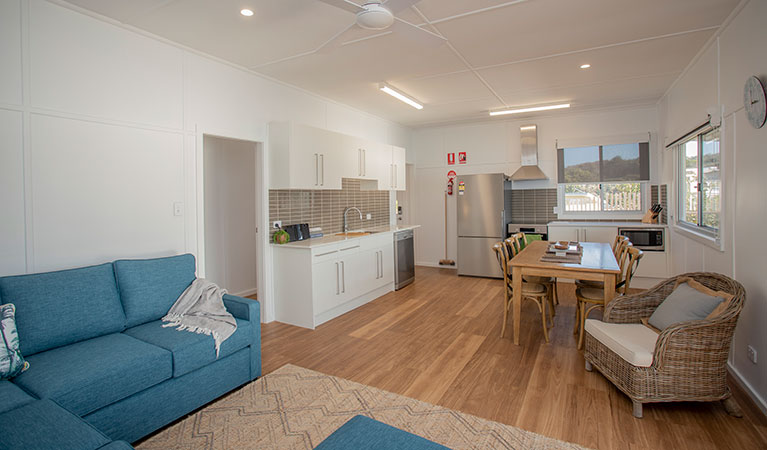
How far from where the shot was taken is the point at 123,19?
9.43ft

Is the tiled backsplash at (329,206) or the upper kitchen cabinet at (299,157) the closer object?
A: the upper kitchen cabinet at (299,157)

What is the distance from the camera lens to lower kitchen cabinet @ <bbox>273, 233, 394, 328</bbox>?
161 inches

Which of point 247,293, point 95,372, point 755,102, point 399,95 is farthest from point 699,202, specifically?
point 247,293

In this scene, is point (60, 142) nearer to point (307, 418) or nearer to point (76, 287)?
point (76, 287)

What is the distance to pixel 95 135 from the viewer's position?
112 inches

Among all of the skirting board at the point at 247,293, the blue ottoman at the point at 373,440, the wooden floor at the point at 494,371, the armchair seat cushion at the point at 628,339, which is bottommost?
the wooden floor at the point at 494,371

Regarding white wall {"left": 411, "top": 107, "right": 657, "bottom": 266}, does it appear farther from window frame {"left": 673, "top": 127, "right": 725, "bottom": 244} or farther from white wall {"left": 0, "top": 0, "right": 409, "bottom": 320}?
white wall {"left": 0, "top": 0, "right": 409, "bottom": 320}

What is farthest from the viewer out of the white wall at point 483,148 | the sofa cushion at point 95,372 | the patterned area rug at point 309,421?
the white wall at point 483,148

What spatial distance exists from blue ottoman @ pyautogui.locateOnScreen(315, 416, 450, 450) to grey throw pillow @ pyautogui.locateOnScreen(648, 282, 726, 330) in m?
2.01

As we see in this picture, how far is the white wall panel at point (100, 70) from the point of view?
259 cm

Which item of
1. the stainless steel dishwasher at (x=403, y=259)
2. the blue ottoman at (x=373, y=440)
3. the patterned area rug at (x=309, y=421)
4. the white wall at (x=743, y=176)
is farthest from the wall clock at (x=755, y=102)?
the stainless steel dishwasher at (x=403, y=259)

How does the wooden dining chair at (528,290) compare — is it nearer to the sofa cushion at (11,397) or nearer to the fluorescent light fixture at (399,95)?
the fluorescent light fixture at (399,95)

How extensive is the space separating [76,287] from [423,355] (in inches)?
103

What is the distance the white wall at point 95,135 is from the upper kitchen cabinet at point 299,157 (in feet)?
1.82
